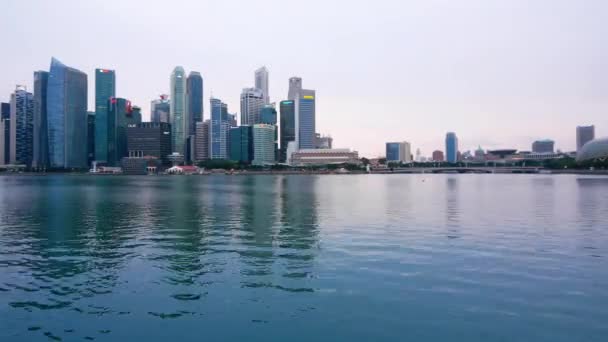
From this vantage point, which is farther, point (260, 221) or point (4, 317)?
point (260, 221)

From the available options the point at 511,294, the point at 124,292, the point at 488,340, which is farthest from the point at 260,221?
the point at 488,340

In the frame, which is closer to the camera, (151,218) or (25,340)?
(25,340)

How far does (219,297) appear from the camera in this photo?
1933 cm

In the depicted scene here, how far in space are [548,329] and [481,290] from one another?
472 centimetres

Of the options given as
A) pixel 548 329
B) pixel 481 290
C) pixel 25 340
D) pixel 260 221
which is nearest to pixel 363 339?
pixel 548 329

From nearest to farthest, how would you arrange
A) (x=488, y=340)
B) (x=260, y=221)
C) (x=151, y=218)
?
1. (x=488, y=340)
2. (x=260, y=221)
3. (x=151, y=218)

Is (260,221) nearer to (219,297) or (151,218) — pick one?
(151,218)

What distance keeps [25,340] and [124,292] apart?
5.53m

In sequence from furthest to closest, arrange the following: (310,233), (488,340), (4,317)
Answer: (310,233) < (4,317) < (488,340)

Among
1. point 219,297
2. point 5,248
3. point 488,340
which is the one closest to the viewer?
point 488,340

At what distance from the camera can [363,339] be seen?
14.9 meters

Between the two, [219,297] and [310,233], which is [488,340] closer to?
[219,297]

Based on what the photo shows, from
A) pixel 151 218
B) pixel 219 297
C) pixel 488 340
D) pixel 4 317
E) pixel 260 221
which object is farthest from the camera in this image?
pixel 151 218

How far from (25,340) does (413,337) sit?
12.8 m
